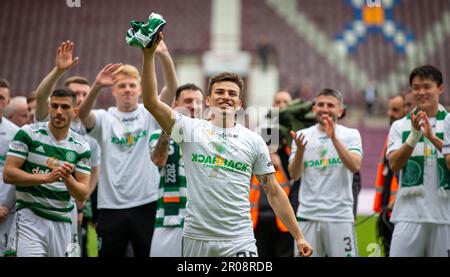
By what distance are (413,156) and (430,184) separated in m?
0.34

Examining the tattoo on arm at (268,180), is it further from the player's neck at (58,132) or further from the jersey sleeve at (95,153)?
the jersey sleeve at (95,153)

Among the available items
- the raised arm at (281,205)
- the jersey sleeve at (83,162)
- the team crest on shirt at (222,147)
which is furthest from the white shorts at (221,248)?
the jersey sleeve at (83,162)

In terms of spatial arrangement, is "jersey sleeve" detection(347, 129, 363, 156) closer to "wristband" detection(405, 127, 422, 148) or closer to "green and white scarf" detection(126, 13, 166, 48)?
"wristband" detection(405, 127, 422, 148)

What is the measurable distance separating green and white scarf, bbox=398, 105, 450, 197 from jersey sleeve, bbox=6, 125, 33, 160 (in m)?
3.70

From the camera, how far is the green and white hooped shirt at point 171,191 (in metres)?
6.91

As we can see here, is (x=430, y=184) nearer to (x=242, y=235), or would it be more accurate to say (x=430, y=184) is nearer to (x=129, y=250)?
(x=242, y=235)

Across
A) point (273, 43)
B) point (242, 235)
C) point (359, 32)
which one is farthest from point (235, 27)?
point (242, 235)

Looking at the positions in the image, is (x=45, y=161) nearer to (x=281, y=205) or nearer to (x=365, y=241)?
(x=281, y=205)

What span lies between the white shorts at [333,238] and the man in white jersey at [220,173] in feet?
7.58

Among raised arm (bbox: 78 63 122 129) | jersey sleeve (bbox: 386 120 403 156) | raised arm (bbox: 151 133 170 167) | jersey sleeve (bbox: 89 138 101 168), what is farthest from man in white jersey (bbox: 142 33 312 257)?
jersey sleeve (bbox: 89 138 101 168)

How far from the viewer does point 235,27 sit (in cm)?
3047

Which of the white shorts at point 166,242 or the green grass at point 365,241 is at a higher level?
the white shorts at point 166,242

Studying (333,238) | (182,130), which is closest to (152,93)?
(182,130)

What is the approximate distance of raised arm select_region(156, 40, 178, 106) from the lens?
22.1 ft
